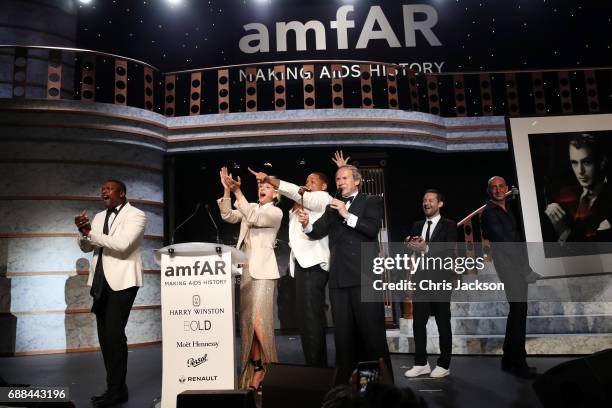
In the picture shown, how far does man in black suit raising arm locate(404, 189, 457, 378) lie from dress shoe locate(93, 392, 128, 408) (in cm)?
218

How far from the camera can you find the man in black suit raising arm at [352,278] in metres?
3.15

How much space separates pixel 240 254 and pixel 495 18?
8.68 meters

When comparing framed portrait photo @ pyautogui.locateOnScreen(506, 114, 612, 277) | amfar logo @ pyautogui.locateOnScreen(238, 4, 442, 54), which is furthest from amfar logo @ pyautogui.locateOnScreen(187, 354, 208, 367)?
amfar logo @ pyautogui.locateOnScreen(238, 4, 442, 54)

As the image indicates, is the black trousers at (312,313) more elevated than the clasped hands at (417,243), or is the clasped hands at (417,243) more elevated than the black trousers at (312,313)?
the clasped hands at (417,243)

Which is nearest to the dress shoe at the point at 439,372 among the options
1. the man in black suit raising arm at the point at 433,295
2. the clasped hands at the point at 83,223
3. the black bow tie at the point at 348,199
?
the man in black suit raising arm at the point at 433,295

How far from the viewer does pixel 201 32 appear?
9789 millimetres

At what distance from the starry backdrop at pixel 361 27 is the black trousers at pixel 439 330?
6683 mm

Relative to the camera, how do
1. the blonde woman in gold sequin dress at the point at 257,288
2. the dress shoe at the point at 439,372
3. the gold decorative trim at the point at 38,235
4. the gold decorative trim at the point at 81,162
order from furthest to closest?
the gold decorative trim at the point at 81,162
the gold decorative trim at the point at 38,235
the dress shoe at the point at 439,372
the blonde woman in gold sequin dress at the point at 257,288

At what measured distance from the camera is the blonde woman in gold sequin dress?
365 centimetres

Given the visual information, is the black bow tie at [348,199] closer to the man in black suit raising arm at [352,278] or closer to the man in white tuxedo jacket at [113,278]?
the man in black suit raising arm at [352,278]

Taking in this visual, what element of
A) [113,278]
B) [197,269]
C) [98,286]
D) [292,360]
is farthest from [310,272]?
[292,360]

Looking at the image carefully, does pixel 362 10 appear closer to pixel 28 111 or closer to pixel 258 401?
pixel 28 111

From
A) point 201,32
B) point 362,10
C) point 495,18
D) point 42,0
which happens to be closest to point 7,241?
point 42,0

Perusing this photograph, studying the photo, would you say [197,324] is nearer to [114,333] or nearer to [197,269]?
[197,269]
